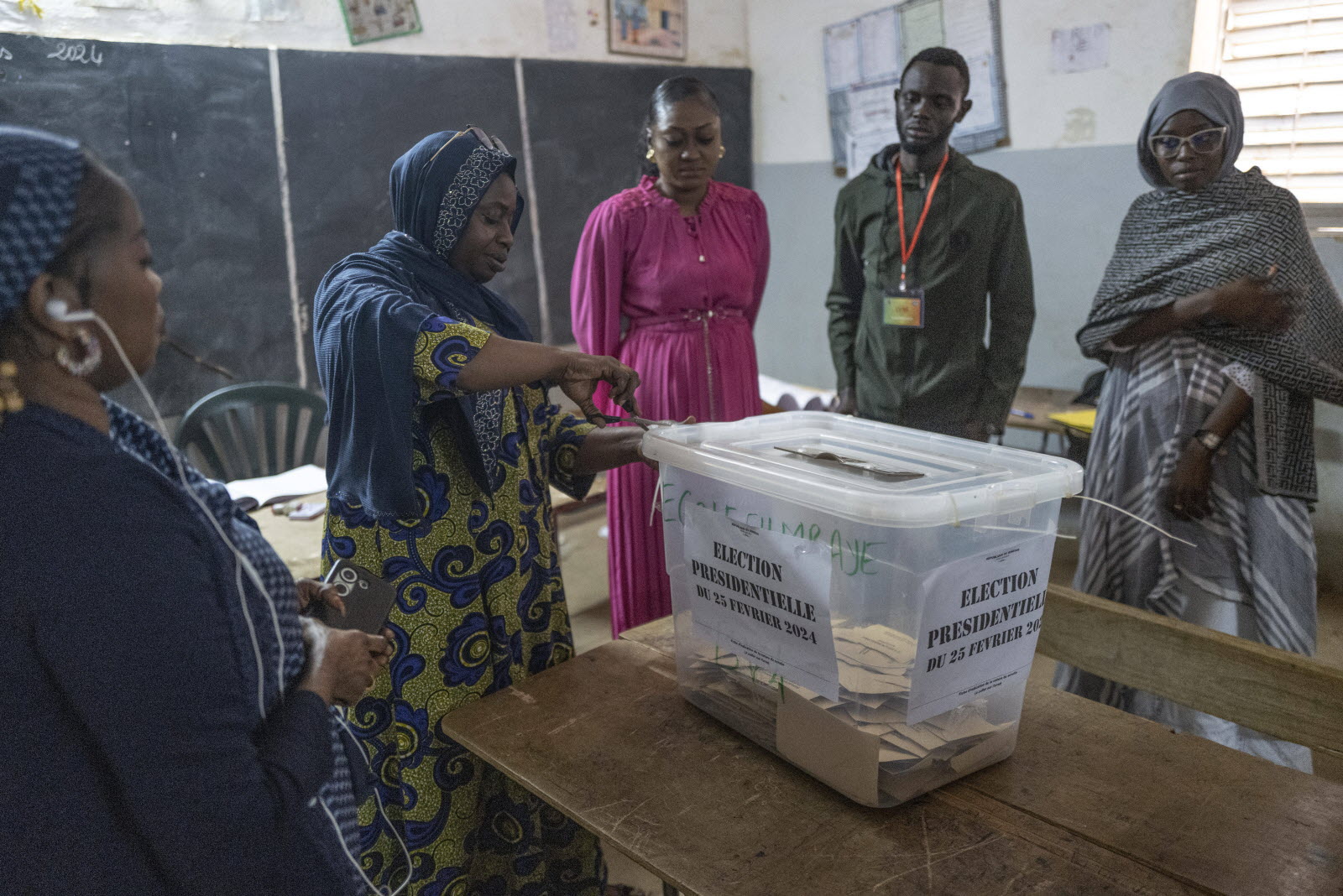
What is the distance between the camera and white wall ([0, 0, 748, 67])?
2.82m

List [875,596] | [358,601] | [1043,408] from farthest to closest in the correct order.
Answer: [1043,408] → [358,601] → [875,596]

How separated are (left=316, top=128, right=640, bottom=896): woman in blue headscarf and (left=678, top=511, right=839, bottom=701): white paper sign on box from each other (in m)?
A: 0.36

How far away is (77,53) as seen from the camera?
278 centimetres

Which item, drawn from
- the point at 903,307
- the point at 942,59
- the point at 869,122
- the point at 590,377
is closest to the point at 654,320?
the point at 903,307

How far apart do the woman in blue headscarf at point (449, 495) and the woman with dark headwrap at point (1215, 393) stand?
131 cm

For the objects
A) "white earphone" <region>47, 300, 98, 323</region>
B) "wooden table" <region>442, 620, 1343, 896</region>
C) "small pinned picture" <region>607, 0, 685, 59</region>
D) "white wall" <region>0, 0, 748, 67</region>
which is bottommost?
"wooden table" <region>442, 620, 1343, 896</region>

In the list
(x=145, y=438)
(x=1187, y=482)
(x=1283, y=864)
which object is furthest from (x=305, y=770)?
(x=1187, y=482)

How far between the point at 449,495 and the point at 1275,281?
179 cm

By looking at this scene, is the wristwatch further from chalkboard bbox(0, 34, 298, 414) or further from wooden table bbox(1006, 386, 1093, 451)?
chalkboard bbox(0, 34, 298, 414)

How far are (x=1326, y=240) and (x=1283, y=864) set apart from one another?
9.95 ft

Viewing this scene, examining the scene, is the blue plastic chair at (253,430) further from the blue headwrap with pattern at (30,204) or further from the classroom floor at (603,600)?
the blue headwrap with pattern at (30,204)

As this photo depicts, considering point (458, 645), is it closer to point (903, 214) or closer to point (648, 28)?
point (903, 214)

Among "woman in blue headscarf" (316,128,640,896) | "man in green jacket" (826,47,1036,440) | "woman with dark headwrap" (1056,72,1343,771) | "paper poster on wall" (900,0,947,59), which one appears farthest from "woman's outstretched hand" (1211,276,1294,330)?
"paper poster on wall" (900,0,947,59)

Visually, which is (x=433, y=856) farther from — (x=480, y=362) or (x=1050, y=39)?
(x=1050, y=39)
